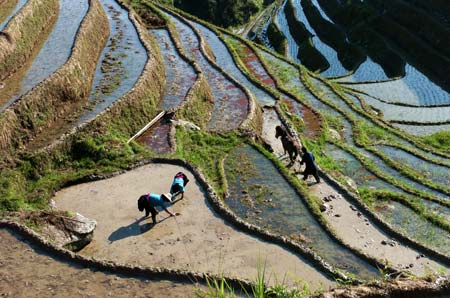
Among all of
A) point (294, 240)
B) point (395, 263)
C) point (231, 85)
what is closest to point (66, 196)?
point (294, 240)

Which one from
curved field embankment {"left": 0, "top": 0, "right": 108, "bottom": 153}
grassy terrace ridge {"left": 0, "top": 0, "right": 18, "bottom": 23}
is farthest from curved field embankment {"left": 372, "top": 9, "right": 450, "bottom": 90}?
grassy terrace ridge {"left": 0, "top": 0, "right": 18, "bottom": 23}

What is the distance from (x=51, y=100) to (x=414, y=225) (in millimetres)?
12646

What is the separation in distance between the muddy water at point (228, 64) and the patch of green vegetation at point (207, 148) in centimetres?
635

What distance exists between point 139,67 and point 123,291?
14506 mm

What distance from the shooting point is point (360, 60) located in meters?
42.8

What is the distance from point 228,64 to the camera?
31.4 meters

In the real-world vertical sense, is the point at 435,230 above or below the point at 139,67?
below

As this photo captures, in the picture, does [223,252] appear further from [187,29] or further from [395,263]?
[187,29]

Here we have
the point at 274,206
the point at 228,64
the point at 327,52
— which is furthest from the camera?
the point at 327,52

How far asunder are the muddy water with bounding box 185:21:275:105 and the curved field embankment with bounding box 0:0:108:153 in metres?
8.11

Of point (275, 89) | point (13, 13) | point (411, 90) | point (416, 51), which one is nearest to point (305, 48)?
point (416, 51)

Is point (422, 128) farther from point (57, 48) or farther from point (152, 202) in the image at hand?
point (152, 202)

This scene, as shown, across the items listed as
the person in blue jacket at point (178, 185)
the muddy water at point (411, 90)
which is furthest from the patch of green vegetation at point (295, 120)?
the muddy water at point (411, 90)

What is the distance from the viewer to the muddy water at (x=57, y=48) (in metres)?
19.2
